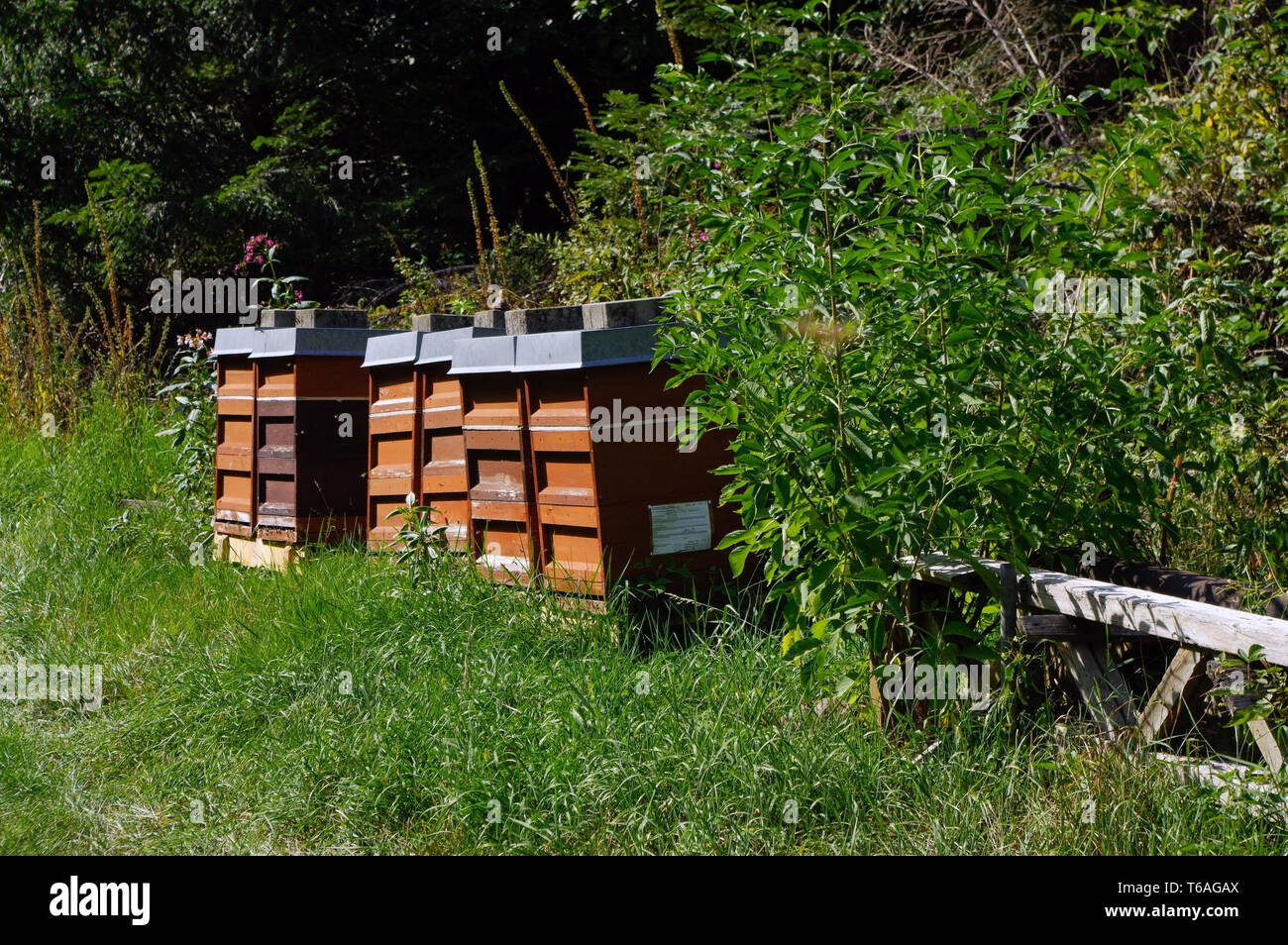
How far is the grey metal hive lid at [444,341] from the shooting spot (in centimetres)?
472

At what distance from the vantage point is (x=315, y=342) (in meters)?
5.66

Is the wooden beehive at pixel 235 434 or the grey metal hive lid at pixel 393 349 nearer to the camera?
the grey metal hive lid at pixel 393 349

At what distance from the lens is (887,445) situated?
2984mm

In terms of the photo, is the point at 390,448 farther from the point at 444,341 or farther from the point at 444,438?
the point at 444,341

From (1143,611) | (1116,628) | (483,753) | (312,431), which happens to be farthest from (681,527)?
(312,431)

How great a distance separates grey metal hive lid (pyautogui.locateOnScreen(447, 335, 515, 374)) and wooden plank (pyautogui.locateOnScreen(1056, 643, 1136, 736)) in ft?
7.66

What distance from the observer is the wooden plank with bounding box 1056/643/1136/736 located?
3.08 meters

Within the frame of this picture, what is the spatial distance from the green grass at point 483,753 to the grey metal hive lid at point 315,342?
1.26 m

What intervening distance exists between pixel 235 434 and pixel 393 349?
157cm

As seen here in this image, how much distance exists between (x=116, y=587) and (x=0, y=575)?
1.00 m

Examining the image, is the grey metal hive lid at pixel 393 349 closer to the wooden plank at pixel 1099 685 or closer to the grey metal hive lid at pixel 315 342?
the grey metal hive lid at pixel 315 342

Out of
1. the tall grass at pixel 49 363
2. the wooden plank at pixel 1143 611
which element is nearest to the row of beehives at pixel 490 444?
the wooden plank at pixel 1143 611

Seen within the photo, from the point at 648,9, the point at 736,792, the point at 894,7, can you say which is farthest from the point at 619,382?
the point at 648,9
